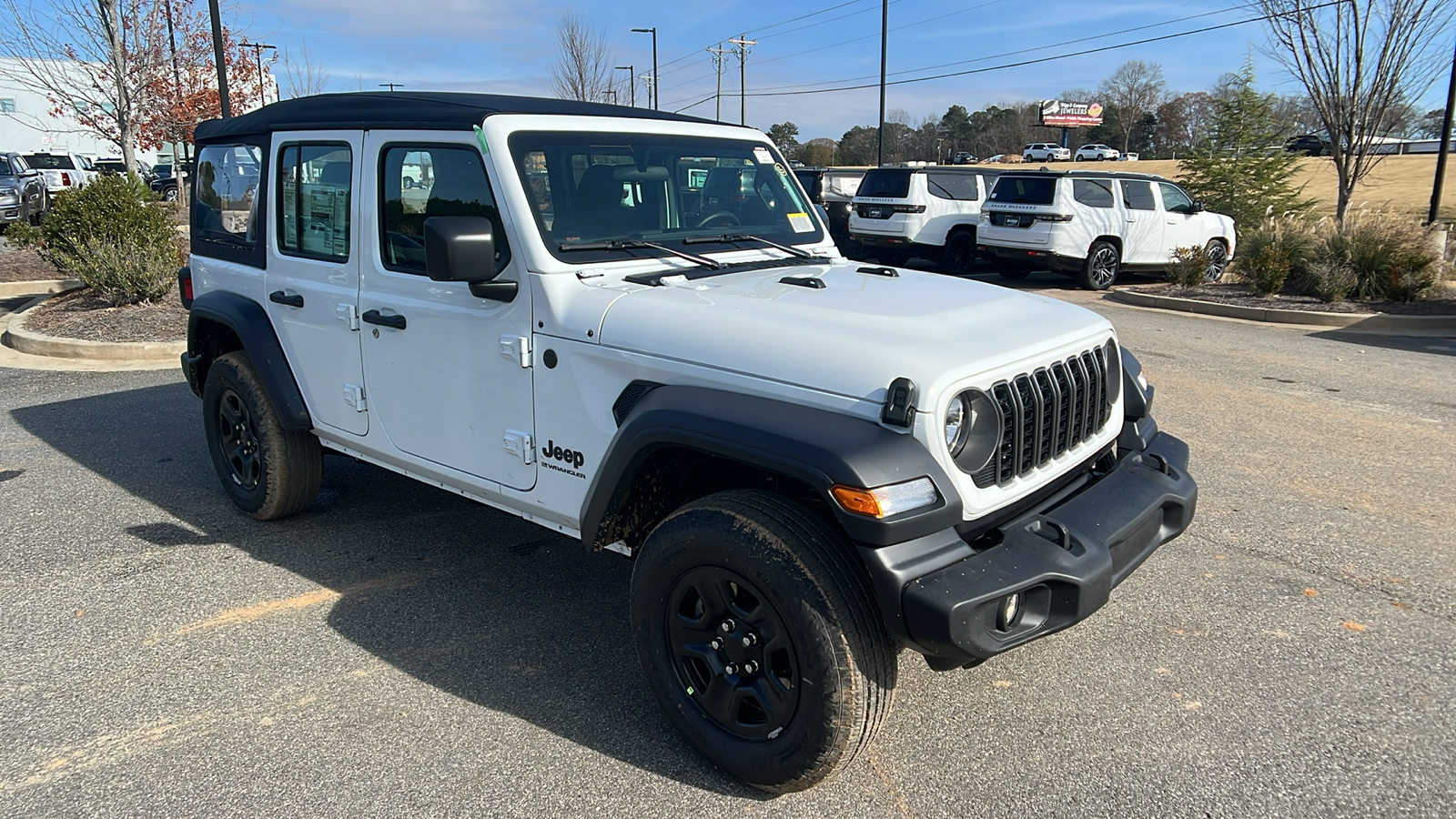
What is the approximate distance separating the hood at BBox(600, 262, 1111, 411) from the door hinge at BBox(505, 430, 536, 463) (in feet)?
Answer: 1.75

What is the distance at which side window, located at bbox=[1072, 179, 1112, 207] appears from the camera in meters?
14.3

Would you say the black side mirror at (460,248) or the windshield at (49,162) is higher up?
the windshield at (49,162)

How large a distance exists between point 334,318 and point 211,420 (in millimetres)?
1405

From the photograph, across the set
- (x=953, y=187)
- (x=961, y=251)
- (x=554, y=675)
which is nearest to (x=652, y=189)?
(x=554, y=675)

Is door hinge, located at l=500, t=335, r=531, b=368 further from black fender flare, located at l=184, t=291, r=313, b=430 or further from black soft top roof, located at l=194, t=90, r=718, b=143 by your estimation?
black fender flare, located at l=184, t=291, r=313, b=430

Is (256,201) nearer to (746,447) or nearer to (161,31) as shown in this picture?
(746,447)


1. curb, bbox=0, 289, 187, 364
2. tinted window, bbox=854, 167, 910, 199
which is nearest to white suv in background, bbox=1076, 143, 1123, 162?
tinted window, bbox=854, 167, 910, 199

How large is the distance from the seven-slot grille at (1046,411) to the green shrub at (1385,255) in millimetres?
11045

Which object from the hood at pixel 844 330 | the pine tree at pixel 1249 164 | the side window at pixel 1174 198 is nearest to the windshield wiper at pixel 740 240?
the hood at pixel 844 330

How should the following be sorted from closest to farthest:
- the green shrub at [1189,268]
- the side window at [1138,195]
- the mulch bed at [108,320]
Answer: the mulch bed at [108,320] → the green shrub at [1189,268] → the side window at [1138,195]

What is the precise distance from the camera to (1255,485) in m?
5.24

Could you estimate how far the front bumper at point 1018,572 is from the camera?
2.32m

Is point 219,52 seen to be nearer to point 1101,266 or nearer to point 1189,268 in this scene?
point 1101,266

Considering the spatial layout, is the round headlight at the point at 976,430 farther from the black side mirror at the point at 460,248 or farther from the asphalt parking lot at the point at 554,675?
the black side mirror at the point at 460,248
